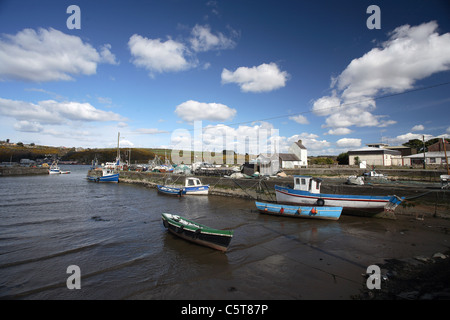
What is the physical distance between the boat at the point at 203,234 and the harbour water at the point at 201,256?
396 mm

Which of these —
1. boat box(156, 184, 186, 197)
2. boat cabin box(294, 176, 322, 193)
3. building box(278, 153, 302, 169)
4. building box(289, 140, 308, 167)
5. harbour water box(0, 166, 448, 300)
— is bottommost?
harbour water box(0, 166, 448, 300)

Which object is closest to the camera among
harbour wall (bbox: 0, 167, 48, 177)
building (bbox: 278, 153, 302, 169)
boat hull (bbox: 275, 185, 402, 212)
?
boat hull (bbox: 275, 185, 402, 212)

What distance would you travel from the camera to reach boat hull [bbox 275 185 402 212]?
1547 cm

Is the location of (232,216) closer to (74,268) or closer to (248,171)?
(74,268)

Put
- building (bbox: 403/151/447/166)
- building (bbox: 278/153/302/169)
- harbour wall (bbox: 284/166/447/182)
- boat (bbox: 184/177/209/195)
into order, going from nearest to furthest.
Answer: boat (bbox: 184/177/209/195), harbour wall (bbox: 284/166/447/182), building (bbox: 403/151/447/166), building (bbox: 278/153/302/169)

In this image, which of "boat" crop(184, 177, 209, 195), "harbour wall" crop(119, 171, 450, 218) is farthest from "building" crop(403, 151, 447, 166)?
"boat" crop(184, 177, 209, 195)

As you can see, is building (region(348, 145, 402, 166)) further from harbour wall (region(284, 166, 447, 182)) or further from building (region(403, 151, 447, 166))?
harbour wall (region(284, 166, 447, 182))

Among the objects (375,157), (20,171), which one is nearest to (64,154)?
(20,171)

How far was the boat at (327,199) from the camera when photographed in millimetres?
15531

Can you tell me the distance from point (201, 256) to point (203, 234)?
1.02 m

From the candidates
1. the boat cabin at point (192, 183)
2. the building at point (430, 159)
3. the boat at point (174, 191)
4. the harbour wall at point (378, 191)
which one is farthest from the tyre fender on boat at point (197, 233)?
the building at point (430, 159)

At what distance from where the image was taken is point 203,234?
10.4 metres
